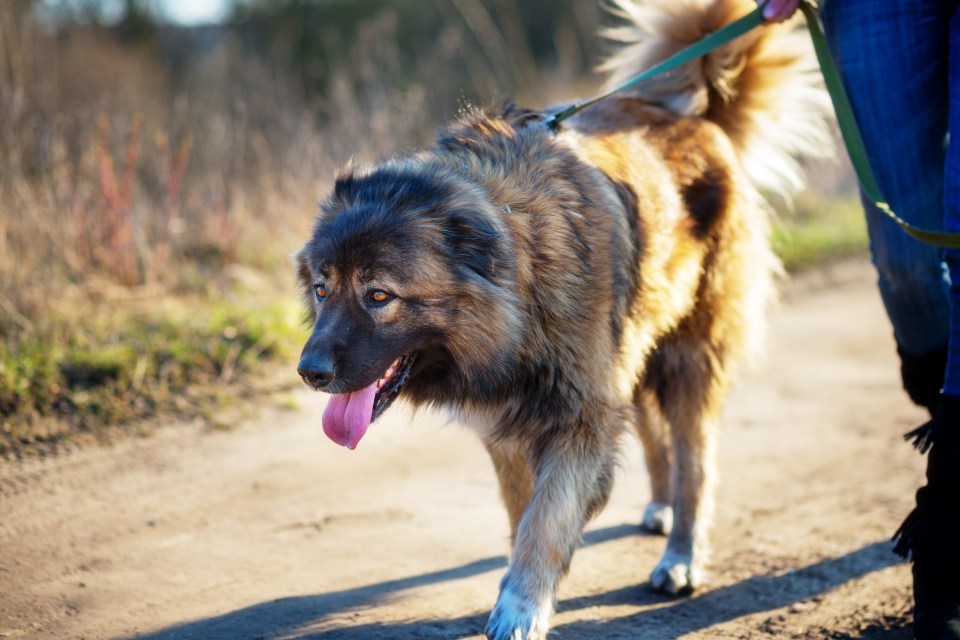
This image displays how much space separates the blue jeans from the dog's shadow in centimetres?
87

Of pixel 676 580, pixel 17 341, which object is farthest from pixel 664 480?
pixel 17 341

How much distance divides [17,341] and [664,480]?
132 inches

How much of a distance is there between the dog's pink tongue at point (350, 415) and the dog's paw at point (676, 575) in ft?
4.06

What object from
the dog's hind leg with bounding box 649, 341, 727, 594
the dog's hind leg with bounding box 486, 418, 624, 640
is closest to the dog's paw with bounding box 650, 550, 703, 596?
the dog's hind leg with bounding box 649, 341, 727, 594

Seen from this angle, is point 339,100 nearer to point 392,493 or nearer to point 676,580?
point 392,493

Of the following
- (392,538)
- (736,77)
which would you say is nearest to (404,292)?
(392,538)

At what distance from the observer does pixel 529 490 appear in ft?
10.0

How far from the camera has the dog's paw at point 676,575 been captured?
123 inches

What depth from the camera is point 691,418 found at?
3.43m

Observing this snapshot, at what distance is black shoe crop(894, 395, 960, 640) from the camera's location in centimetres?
240

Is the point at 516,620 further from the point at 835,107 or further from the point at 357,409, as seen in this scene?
the point at 835,107

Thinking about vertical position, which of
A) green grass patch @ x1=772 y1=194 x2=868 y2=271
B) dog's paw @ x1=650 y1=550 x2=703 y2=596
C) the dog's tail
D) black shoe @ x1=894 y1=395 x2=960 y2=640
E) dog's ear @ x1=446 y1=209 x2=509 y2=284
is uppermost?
the dog's tail

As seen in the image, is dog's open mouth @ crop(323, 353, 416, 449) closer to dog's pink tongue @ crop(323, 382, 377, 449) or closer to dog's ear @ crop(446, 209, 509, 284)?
dog's pink tongue @ crop(323, 382, 377, 449)

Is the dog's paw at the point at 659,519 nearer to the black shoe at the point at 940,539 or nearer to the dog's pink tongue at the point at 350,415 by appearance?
the black shoe at the point at 940,539
